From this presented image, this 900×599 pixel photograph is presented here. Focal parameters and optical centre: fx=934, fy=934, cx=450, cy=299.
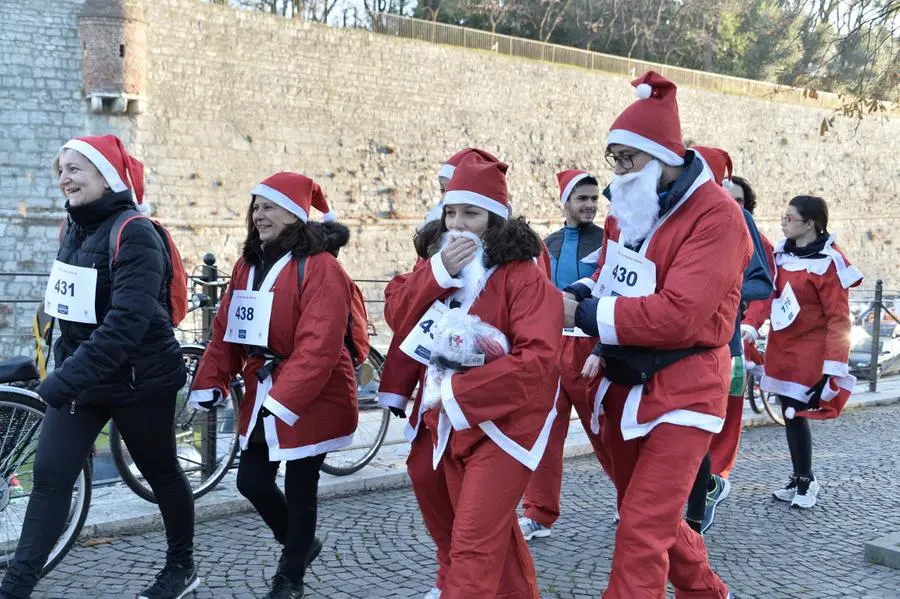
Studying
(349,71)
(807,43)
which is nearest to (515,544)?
(807,43)

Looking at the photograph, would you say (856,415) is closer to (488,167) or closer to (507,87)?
(488,167)

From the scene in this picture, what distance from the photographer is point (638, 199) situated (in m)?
3.29

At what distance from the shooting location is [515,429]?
3.20 m

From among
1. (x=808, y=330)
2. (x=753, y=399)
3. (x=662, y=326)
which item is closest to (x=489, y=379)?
(x=662, y=326)

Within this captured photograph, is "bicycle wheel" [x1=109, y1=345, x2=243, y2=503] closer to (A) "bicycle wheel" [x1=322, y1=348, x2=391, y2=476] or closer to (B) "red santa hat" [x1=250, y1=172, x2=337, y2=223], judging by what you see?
(A) "bicycle wheel" [x1=322, y1=348, x2=391, y2=476]

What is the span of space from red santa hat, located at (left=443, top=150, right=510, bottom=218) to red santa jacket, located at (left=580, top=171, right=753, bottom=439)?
1.82 feet

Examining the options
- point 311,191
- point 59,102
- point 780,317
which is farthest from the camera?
point 59,102

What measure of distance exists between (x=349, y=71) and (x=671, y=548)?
22.2 meters

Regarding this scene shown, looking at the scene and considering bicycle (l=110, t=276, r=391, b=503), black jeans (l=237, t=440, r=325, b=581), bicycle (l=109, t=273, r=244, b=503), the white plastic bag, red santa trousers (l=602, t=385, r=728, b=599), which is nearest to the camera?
red santa trousers (l=602, t=385, r=728, b=599)

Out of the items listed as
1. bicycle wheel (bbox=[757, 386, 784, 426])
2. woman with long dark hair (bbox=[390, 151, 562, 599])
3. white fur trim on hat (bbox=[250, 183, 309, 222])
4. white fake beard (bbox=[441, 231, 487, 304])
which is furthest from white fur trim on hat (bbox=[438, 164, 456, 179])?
bicycle wheel (bbox=[757, 386, 784, 426])

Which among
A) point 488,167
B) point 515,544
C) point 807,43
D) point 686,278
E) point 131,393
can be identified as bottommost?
point 515,544

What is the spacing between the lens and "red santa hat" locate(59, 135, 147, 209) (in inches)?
144

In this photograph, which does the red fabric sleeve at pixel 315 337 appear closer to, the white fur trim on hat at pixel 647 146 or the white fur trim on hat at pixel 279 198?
the white fur trim on hat at pixel 279 198

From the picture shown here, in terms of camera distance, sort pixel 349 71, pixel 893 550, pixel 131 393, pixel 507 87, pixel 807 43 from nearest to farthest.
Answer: pixel 131 393
pixel 893 550
pixel 807 43
pixel 349 71
pixel 507 87
